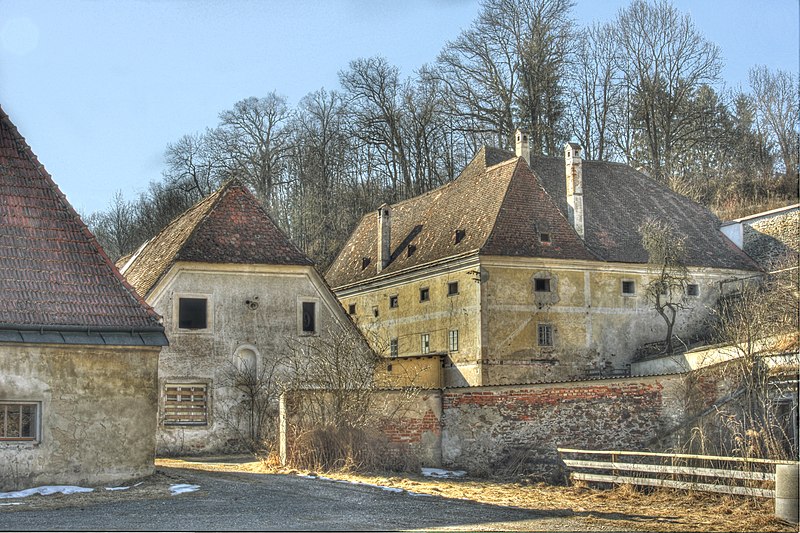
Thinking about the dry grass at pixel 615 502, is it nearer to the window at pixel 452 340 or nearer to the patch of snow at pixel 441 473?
the patch of snow at pixel 441 473

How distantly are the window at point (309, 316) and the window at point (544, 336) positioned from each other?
10118 mm

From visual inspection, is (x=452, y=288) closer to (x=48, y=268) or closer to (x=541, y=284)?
(x=541, y=284)

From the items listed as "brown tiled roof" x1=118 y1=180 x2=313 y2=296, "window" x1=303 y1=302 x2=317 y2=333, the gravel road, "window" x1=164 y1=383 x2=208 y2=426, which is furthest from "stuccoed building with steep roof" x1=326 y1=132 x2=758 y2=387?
the gravel road

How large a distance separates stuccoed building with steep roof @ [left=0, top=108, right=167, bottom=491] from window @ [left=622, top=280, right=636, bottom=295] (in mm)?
23738

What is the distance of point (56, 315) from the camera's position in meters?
20.8

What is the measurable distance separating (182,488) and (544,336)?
21457mm

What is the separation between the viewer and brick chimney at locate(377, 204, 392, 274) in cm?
4650

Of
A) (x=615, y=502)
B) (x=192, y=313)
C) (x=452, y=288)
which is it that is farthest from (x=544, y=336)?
(x=615, y=502)

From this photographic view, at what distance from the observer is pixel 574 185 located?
142 feet

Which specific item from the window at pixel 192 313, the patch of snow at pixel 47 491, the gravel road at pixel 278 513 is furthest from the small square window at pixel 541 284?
the patch of snow at pixel 47 491

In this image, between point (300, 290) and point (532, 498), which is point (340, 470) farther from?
point (300, 290)

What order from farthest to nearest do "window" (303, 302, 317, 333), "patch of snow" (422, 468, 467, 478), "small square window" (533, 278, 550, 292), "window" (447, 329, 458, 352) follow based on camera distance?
"window" (447, 329, 458, 352) < "small square window" (533, 278, 550, 292) < "window" (303, 302, 317, 333) < "patch of snow" (422, 468, 467, 478)

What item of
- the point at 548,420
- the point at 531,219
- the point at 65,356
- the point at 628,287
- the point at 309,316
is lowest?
the point at 548,420

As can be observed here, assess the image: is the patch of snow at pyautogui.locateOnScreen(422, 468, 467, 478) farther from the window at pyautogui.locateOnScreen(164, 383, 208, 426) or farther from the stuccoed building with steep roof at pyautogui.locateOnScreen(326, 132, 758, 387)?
the stuccoed building with steep roof at pyautogui.locateOnScreen(326, 132, 758, 387)
